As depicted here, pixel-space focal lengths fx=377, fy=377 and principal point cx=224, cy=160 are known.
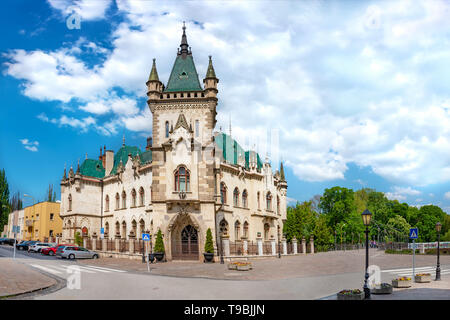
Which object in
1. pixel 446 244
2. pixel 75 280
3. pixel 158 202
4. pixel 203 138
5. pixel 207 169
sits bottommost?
pixel 446 244

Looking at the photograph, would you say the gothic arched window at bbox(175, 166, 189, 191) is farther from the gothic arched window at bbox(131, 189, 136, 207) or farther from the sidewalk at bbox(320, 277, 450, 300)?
the sidewalk at bbox(320, 277, 450, 300)

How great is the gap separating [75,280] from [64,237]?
130 feet

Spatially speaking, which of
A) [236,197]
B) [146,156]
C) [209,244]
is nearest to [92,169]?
[146,156]

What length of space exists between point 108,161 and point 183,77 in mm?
21704

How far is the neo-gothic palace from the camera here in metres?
37.3

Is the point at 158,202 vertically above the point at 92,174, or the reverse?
the point at 92,174

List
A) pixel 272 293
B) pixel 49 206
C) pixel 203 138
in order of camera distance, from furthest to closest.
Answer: pixel 49 206, pixel 203 138, pixel 272 293

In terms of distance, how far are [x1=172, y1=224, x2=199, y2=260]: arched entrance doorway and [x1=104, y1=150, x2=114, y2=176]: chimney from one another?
78.8 ft

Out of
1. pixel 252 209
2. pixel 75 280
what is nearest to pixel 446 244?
pixel 252 209

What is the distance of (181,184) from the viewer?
124 feet
